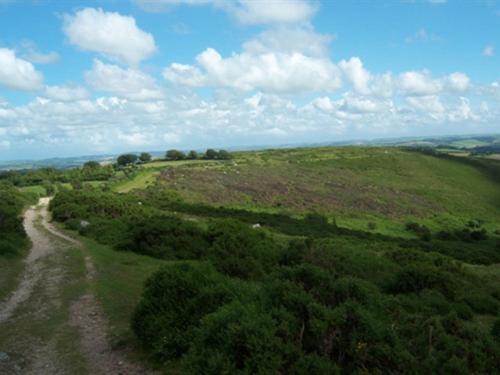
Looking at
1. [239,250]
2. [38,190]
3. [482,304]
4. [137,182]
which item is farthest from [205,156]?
[482,304]

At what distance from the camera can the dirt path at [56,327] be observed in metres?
9.09

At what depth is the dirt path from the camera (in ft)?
29.8

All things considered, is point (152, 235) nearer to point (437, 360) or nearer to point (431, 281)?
point (431, 281)

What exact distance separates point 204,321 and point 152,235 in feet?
64.2

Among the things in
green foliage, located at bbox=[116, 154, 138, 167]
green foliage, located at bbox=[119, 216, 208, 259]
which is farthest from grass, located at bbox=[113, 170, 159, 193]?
green foliage, located at bbox=[119, 216, 208, 259]

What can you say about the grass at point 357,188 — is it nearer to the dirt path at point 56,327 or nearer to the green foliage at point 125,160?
the green foliage at point 125,160

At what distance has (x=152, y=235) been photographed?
1032 inches

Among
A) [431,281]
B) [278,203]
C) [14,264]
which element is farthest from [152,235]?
[278,203]

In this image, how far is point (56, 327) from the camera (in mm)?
11516

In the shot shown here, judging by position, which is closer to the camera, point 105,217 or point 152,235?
point 152,235

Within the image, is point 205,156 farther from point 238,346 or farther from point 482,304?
point 238,346

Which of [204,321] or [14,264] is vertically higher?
[204,321]

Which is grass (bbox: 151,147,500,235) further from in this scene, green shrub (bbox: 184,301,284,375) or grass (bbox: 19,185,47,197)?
green shrub (bbox: 184,301,284,375)

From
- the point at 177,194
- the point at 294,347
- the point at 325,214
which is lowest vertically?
the point at 325,214
